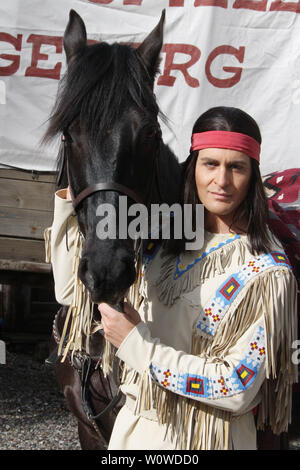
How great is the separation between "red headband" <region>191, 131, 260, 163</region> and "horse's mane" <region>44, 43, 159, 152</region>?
0.20m

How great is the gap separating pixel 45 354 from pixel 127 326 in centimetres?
361

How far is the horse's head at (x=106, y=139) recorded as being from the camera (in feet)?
4.18

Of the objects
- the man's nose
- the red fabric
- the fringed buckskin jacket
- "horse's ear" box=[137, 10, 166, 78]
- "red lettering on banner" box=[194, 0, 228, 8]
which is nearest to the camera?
the fringed buckskin jacket

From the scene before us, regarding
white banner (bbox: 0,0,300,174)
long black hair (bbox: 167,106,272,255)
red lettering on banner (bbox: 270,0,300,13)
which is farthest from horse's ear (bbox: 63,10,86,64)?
red lettering on banner (bbox: 270,0,300,13)

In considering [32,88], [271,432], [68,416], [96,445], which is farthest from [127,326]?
[68,416]

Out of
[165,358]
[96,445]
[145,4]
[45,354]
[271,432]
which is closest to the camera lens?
[165,358]

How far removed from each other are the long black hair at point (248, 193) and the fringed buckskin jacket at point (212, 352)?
0.11ft

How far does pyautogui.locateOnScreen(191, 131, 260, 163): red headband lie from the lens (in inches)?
54.7

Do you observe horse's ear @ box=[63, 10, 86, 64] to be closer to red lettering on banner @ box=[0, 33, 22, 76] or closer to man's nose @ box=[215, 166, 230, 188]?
man's nose @ box=[215, 166, 230, 188]

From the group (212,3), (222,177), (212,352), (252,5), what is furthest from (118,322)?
(252,5)

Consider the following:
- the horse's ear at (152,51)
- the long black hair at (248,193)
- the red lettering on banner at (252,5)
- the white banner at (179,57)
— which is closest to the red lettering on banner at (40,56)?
the white banner at (179,57)

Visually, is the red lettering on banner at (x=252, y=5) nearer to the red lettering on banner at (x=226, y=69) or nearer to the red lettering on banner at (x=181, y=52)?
the red lettering on banner at (x=226, y=69)

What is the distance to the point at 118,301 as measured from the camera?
1.29 metres
